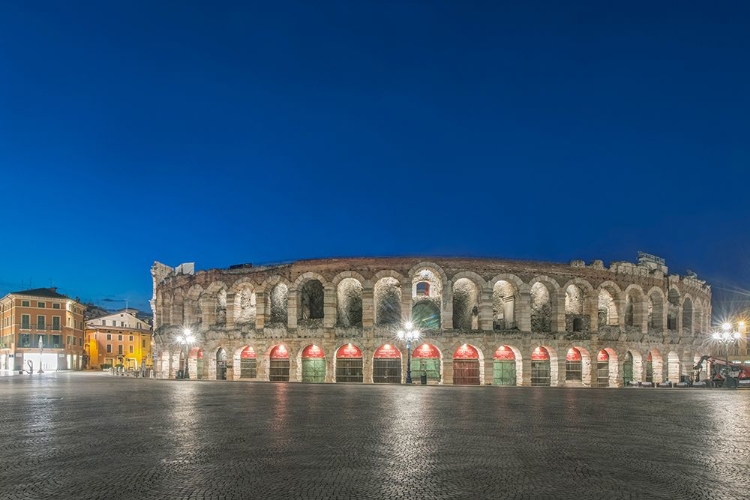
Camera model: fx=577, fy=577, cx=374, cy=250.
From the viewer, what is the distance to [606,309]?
5031 cm

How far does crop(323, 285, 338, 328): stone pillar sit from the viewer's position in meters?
44.0

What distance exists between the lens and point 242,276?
158 ft

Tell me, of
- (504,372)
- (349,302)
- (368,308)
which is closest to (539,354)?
(504,372)

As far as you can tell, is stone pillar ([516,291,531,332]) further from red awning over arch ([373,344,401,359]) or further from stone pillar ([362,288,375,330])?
stone pillar ([362,288,375,330])

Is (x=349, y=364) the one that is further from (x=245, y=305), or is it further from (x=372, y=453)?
(x=372, y=453)

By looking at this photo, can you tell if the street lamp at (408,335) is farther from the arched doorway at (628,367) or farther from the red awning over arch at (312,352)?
the arched doorway at (628,367)

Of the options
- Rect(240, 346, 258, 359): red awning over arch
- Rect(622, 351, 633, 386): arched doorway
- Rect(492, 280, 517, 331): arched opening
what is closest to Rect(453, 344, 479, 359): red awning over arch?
Rect(492, 280, 517, 331): arched opening

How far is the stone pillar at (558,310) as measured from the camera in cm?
4478

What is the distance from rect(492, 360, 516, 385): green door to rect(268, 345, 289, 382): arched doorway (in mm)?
16170

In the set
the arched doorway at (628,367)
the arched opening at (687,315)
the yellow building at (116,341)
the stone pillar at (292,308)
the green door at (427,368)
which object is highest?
the stone pillar at (292,308)

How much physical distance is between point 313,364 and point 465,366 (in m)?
11.7

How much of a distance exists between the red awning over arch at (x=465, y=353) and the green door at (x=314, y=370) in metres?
10.2

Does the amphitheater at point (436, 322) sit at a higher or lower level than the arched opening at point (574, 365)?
higher

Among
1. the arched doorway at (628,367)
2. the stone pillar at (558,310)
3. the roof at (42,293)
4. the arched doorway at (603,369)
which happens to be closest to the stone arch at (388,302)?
the stone pillar at (558,310)
